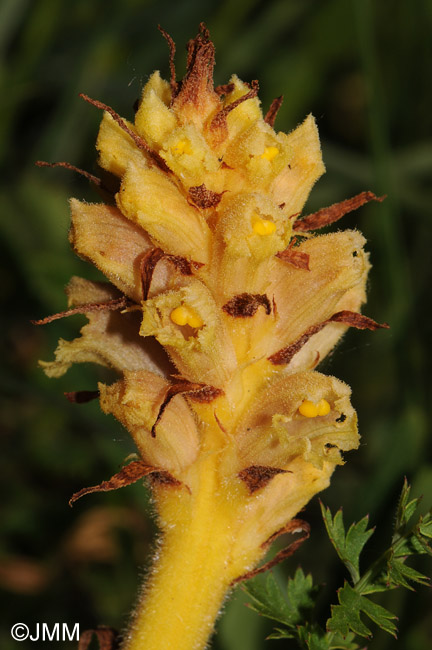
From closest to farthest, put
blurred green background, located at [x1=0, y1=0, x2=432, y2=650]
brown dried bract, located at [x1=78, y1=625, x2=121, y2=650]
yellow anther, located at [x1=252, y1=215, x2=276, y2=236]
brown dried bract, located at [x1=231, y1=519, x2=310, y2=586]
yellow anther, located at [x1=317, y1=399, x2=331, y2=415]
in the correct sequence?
yellow anther, located at [x1=252, y1=215, x2=276, y2=236] < yellow anther, located at [x1=317, y1=399, x2=331, y2=415] < brown dried bract, located at [x1=231, y1=519, x2=310, y2=586] < brown dried bract, located at [x1=78, y1=625, x2=121, y2=650] < blurred green background, located at [x1=0, y1=0, x2=432, y2=650]

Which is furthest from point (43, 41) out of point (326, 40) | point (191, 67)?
point (191, 67)

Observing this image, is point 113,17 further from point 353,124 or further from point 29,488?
point 29,488

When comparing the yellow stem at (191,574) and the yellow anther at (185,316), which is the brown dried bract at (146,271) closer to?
the yellow anther at (185,316)

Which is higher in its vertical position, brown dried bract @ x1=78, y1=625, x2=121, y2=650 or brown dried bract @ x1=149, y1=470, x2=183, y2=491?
brown dried bract @ x1=149, y1=470, x2=183, y2=491

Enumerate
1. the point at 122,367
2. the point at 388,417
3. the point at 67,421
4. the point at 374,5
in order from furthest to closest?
the point at 374,5 < the point at 388,417 < the point at 67,421 < the point at 122,367

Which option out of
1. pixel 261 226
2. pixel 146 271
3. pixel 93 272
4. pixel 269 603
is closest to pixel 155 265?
pixel 146 271

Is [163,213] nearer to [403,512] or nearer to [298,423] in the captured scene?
[298,423]

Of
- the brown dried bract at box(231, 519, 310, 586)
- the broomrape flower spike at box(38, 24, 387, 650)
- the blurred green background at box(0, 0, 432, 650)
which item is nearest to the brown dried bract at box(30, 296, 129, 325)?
the broomrape flower spike at box(38, 24, 387, 650)

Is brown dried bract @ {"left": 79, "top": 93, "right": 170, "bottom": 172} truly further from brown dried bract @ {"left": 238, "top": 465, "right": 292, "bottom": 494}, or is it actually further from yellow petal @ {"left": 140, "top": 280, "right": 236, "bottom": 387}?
brown dried bract @ {"left": 238, "top": 465, "right": 292, "bottom": 494}
